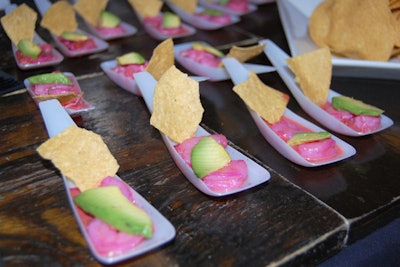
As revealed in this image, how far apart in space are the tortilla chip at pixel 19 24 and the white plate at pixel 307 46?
1.42 m

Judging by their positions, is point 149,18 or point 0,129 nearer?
point 0,129

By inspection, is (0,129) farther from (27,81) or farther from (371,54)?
(371,54)

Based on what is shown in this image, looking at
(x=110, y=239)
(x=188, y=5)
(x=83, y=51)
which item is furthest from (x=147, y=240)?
(x=188, y=5)

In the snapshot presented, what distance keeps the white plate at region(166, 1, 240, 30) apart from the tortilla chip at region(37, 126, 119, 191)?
1729 millimetres

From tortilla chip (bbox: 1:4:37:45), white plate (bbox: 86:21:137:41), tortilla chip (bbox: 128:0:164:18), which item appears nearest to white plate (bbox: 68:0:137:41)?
white plate (bbox: 86:21:137:41)

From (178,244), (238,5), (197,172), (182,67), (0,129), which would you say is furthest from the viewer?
(238,5)

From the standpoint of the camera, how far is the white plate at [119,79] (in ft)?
7.27

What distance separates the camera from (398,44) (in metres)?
Result: 2.40

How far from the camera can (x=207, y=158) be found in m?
1.56

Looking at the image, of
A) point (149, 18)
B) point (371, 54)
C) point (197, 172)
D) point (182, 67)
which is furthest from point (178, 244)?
point (149, 18)

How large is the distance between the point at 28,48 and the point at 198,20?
1172 mm

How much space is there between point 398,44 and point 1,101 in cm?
199

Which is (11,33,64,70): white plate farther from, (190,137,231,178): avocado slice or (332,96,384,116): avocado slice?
(332,96,384,116): avocado slice

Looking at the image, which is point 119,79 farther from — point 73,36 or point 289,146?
point 289,146
